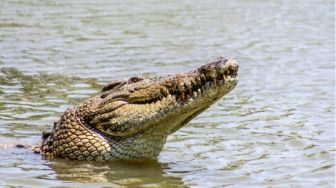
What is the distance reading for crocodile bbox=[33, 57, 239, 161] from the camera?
7289mm

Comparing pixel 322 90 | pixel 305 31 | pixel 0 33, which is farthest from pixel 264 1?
pixel 322 90

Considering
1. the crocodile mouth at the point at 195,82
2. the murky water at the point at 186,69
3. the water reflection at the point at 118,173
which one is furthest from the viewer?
the murky water at the point at 186,69

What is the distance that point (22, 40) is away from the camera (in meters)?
15.2

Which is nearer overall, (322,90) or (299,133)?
(299,133)

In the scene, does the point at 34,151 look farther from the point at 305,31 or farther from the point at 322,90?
the point at 305,31

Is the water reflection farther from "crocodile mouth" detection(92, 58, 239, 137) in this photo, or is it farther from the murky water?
"crocodile mouth" detection(92, 58, 239, 137)

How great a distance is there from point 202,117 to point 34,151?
2797mm

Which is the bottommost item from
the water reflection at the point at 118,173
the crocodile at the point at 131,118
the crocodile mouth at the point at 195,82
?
the water reflection at the point at 118,173

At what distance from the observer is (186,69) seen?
44.1 ft

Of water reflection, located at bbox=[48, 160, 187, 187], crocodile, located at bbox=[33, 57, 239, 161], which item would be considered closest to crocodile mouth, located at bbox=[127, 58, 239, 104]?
crocodile, located at bbox=[33, 57, 239, 161]

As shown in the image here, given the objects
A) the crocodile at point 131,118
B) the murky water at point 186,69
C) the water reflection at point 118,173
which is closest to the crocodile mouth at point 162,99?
the crocodile at point 131,118

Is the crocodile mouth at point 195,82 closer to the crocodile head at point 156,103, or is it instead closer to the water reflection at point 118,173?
the crocodile head at point 156,103

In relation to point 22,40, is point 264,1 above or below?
above

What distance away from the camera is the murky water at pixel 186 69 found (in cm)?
764
